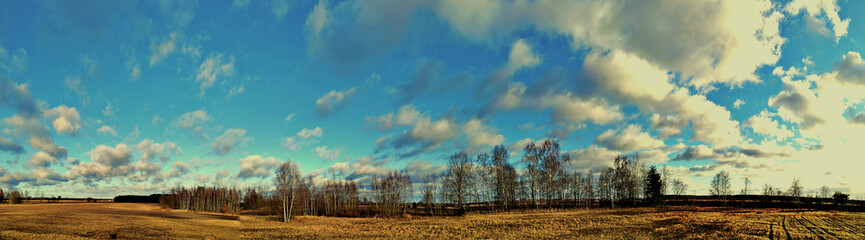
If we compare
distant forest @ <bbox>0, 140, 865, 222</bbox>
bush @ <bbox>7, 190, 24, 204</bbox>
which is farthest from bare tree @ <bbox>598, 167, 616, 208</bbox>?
bush @ <bbox>7, 190, 24, 204</bbox>

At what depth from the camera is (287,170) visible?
62125 millimetres

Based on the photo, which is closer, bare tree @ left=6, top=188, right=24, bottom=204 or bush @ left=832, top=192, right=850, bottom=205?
bush @ left=832, top=192, right=850, bottom=205

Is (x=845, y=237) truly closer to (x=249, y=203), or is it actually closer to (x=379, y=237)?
(x=379, y=237)

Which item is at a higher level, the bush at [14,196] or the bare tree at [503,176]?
the bare tree at [503,176]

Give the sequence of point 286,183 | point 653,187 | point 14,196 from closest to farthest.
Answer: point 286,183, point 653,187, point 14,196

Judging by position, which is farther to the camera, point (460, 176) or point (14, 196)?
point (14, 196)

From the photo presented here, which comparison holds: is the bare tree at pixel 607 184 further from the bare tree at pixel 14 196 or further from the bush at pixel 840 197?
the bare tree at pixel 14 196

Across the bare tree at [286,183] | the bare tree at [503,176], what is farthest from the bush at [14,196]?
the bare tree at [503,176]

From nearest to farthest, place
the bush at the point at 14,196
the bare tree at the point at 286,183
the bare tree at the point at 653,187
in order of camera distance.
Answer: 1. the bare tree at the point at 286,183
2. the bare tree at the point at 653,187
3. the bush at the point at 14,196

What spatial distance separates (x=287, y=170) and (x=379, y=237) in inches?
1365

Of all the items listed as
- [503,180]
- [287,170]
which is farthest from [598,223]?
[287,170]

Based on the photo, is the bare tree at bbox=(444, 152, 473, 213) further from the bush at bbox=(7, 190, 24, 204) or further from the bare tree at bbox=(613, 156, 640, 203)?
the bush at bbox=(7, 190, 24, 204)

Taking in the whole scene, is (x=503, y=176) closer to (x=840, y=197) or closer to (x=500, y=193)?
(x=500, y=193)

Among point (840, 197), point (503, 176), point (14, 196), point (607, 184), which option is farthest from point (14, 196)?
point (840, 197)
